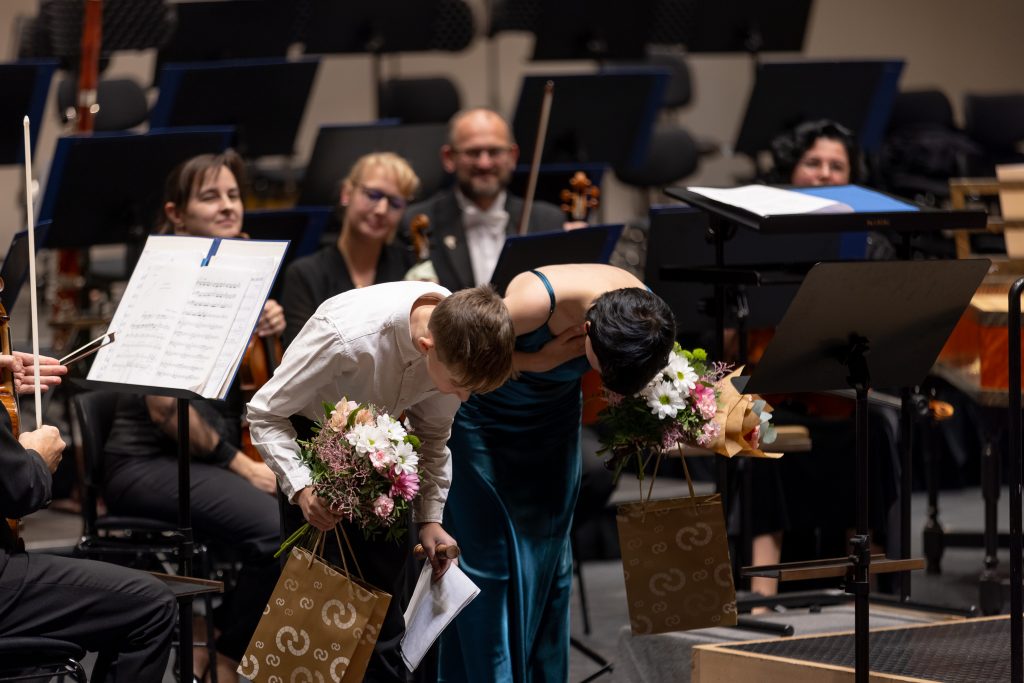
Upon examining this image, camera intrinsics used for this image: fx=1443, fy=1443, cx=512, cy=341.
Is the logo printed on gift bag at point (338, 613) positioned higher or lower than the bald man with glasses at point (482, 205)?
lower

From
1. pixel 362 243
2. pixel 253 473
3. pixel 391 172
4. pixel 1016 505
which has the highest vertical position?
pixel 391 172

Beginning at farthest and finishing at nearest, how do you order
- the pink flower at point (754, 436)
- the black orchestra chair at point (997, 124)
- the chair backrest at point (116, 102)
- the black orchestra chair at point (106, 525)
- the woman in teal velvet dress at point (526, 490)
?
1. the black orchestra chair at point (997, 124)
2. the chair backrest at point (116, 102)
3. the black orchestra chair at point (106, 525)
4. the pink flower at point (754, 436)
5. the woman in teal velvet dress at point (526, 490)

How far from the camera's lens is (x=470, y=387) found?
8.02 feet

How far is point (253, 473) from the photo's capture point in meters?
3.74

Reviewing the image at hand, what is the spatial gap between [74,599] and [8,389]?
40 cm

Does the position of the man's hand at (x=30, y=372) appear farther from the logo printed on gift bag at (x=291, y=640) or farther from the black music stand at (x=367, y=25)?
the black music stand at (x=367, y=25)

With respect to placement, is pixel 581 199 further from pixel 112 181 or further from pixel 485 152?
pixel 112 181

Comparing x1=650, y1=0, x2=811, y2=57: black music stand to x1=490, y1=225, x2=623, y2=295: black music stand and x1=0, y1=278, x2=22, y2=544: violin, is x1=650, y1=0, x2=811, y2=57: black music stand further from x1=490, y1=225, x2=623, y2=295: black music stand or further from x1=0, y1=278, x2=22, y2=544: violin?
x1=0, y1=278, x2=22, y2=544: violin

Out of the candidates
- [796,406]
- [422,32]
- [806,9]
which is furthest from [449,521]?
[806,9]

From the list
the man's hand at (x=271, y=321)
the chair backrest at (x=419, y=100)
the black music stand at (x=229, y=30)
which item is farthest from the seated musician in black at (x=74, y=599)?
the chair backrest at (x=419, y=100)

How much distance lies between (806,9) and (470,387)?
4.30 metres

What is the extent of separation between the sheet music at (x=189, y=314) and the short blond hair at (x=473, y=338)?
0.61 m

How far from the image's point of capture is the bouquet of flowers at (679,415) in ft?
9.25

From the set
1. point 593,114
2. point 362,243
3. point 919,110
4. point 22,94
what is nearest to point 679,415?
point 362,243
